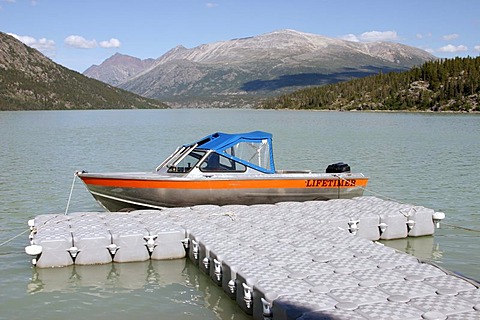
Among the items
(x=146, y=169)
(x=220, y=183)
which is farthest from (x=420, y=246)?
(x=146, y=169)

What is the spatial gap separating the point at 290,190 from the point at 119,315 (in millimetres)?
8351

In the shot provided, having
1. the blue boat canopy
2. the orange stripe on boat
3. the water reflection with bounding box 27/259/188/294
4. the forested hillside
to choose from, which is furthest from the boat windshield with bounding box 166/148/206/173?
the forested hillside

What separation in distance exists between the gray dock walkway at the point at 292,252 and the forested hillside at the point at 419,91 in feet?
411

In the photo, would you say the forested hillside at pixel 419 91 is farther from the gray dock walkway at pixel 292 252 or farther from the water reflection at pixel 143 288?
the water reflection at pixel 143 288

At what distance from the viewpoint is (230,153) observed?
55.8 ft

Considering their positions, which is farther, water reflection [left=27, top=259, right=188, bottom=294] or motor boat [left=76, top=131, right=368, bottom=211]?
motor boat [left=76, top=131, right=368, bottom=211]

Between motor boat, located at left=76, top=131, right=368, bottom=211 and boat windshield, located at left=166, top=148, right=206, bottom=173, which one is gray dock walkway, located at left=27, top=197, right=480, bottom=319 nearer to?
motor boat, located at left=76, top=131, right=368, bottom=211

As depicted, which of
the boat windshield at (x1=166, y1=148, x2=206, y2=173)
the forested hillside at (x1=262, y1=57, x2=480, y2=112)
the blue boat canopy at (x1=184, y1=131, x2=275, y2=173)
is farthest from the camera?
the forested hillside at (x1=262, y1=57, x2=480, y2=112)

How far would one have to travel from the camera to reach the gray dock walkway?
7.97m

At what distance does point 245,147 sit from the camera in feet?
56.9

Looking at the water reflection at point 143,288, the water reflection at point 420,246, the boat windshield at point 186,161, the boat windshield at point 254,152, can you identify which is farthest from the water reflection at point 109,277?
the water reflection at point 420,246

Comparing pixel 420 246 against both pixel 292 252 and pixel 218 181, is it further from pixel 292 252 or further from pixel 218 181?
pixel 218 181

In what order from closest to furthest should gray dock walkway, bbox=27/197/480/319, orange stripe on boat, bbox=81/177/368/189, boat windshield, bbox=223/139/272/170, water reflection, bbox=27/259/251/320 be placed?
gray dock walkway, bbox=27/197/480/319, water reflection, bbox=27/259/251/320, orange stripe on boat, bbox=81/177/368/189, boat windshield, bbox=223/139/272/170

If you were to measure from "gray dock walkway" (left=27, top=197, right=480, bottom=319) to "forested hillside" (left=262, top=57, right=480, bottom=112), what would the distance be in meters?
125
